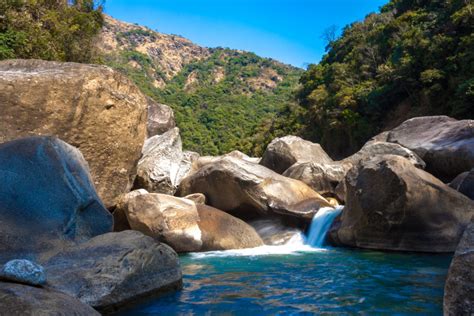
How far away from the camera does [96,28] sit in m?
24.1

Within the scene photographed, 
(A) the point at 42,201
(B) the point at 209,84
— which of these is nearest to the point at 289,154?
(A) the point at 42,201

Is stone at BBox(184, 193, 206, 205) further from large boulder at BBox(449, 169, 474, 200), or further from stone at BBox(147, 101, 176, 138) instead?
large boulder at BBox(449, 169, 474, 200)

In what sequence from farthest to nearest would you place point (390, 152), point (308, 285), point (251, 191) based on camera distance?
point (390, 152) < point (251, 191) < point (308, 285)

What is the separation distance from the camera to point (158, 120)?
22.5 meters

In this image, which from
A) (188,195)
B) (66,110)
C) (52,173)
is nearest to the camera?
(52,173)

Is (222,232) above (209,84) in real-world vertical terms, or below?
below

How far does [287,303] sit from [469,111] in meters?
21.7

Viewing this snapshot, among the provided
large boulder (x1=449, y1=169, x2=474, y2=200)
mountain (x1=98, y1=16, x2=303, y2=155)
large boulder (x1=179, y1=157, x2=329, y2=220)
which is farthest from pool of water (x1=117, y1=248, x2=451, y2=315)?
mountain (x1=98, y1=16, x2=303, y2=155)

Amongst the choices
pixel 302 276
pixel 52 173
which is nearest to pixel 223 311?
pixel 302 276

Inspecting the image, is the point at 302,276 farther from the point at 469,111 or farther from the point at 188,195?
the point at 469,111

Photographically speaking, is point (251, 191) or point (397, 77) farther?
point (397, 77)

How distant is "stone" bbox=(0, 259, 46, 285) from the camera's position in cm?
479

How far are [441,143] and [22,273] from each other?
15.5 meters

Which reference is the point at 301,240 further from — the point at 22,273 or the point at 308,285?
the point at 22,273
